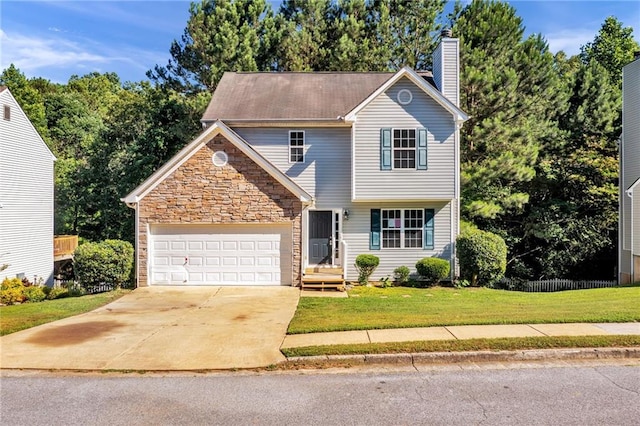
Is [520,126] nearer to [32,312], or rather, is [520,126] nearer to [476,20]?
[476,20]

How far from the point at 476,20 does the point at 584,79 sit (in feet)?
24.2

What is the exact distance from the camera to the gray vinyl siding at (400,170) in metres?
17.4

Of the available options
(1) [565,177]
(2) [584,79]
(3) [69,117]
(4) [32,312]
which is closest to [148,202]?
(4) [32,312]

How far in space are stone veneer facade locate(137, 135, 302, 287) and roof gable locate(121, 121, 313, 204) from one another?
0.14 metres

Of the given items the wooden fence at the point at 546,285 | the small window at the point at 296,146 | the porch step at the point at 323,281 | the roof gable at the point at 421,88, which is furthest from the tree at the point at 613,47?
the porch step at the point at 323,281

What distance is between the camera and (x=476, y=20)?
2367 centimetres

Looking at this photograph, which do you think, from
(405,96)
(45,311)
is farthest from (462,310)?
(45,311)

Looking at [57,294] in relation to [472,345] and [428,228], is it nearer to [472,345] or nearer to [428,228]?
[428,228]

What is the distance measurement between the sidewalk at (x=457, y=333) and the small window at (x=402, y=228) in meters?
8.66

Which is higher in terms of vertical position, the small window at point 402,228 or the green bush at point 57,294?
the small window at point 402,228

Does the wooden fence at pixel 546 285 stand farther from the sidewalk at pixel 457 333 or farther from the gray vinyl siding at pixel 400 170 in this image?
the sidewalk at pixel 457 333

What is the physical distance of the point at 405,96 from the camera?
1748 centimetres

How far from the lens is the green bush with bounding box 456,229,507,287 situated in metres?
17.1

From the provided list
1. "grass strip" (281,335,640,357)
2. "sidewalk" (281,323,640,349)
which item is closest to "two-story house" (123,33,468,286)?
"sidewalk" (281,323,640,349)
